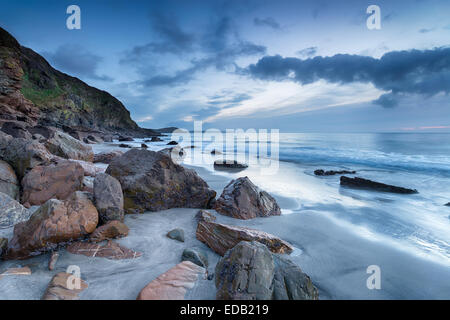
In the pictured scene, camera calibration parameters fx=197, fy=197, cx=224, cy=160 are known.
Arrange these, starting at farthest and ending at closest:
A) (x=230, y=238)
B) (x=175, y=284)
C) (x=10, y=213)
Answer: (x=10, y=213) < (x=230, y=238) < (x=175, y=284)

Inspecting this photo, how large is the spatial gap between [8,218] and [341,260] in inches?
171

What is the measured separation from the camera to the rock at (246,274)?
153 centimetres

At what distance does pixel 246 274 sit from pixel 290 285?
15.4 inches

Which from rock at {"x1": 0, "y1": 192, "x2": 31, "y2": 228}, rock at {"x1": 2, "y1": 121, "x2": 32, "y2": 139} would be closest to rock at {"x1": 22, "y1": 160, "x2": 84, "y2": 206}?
rock at {"x1": 0, "y1": 192, "x2": 31, "y2": 228}

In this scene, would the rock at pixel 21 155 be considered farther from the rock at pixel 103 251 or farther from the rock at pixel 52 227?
the rock at pixel 103 251

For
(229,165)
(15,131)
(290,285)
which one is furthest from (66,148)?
(290,285)

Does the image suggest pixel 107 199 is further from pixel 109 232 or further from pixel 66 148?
pixel 66 148

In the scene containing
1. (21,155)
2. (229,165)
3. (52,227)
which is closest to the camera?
(52,227)

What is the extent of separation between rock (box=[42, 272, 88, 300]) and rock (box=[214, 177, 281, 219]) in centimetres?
232

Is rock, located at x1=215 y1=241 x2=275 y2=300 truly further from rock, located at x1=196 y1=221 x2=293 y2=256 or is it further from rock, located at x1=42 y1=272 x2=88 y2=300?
rock, located at x1=42 y1=272 x2=88 y2=300

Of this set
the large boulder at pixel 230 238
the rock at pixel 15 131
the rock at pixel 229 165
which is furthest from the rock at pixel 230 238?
the rock at pixel 15 131

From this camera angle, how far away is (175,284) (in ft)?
5.65

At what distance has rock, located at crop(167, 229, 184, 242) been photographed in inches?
105

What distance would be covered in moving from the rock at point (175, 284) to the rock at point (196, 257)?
0.16 metres
